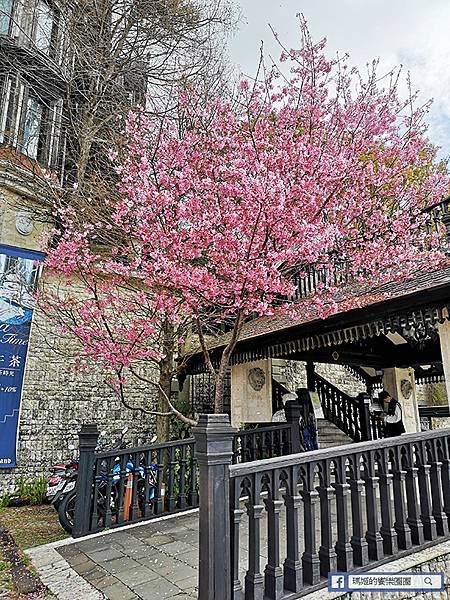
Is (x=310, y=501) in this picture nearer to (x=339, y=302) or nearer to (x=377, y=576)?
(x=377, y=576)

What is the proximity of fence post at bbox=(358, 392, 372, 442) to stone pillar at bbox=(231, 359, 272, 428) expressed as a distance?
1.75 meters

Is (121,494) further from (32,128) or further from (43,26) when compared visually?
(43,26)

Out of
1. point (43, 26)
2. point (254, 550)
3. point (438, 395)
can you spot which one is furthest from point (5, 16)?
point (438, 395)

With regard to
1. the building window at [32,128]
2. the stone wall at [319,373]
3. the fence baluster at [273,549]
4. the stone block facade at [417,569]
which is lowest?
the stone block facade at [417,569]

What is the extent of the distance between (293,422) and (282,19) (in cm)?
589

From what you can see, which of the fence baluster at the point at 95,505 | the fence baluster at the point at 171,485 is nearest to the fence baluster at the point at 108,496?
the fence baluster at the point at 95,505

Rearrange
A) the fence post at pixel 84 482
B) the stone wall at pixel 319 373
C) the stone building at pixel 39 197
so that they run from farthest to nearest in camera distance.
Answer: the stone wall at pixel 319 373 < the stone building at pixel 39 197 < the fence post at pixel 84 482

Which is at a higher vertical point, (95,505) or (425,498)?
(425,498)

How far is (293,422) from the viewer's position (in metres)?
5.91

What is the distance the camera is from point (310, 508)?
2.66m

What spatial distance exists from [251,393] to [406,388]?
340cm

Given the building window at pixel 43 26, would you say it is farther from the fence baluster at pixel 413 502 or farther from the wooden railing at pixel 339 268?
the fence baluster at pixel 413 502

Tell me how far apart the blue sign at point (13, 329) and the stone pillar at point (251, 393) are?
3.99m

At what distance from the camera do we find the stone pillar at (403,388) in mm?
8510
